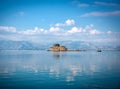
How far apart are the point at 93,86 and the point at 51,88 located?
560cm

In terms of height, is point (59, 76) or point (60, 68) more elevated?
point (60, 68)

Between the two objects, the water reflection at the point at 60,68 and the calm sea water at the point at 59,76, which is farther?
the water reflection at the point at 60,68

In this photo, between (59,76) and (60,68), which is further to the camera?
(60,68)

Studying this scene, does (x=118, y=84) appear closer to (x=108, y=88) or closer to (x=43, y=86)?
(x=108, y=88)

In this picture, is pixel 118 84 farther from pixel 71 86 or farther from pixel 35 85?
pixel 35 85

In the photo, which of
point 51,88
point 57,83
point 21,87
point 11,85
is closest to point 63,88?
point 51,88

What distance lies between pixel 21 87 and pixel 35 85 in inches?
85.5

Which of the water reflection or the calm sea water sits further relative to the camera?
the water reflection

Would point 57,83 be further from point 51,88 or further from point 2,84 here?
point 2,84

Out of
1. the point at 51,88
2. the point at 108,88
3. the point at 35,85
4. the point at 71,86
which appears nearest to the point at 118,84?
the point at 108,88

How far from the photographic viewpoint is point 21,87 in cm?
2850

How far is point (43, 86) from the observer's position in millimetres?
29234

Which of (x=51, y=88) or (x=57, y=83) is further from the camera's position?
(x=57, y=83)

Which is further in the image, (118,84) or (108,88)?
(118,84)
